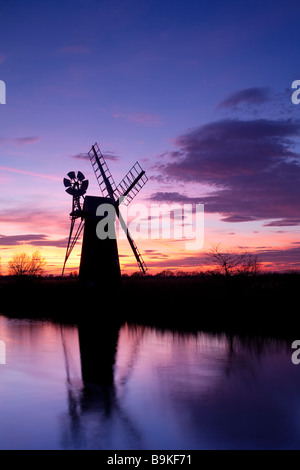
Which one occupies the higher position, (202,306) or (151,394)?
(202,306)

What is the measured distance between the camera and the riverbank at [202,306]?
65.7 ft

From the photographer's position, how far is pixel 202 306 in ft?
75.4

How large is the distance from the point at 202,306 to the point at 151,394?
42.3ft

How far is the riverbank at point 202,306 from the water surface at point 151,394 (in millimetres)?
2885

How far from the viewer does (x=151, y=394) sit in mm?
10352

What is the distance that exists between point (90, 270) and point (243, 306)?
951 cm

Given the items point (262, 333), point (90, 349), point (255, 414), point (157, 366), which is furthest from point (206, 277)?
point (255, 414)

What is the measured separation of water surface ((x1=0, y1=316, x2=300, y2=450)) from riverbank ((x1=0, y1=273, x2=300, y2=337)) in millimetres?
2885

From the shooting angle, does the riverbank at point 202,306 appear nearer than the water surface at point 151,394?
No

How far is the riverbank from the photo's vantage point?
20016 millimetres

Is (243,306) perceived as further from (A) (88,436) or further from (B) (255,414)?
(A) (88,436)

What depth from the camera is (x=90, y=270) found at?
26.2 m

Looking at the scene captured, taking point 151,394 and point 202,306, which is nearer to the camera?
point 151,394

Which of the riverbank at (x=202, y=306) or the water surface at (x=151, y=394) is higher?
the riverbank at (x=202, y=306)
